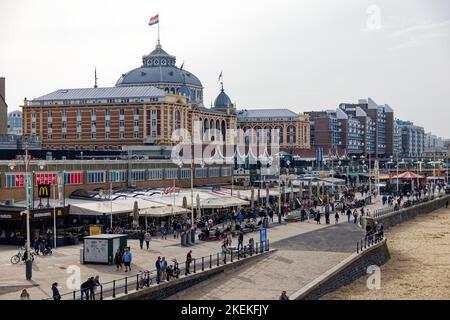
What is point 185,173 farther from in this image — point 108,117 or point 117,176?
point 108,117

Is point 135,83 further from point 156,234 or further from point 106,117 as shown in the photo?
point 156,234

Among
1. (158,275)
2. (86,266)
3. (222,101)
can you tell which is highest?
(222,101)

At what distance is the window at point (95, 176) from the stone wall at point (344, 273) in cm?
2324

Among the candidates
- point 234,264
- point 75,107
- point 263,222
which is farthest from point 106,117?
point 234,264

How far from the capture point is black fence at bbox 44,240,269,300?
24.2 metres

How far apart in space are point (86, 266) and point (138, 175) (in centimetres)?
3206

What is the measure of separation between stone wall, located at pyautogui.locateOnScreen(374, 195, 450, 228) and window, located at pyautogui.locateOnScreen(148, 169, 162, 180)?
1988 cm

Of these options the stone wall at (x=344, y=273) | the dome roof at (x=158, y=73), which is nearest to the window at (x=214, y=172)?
the stone wall at (x=344, y=273)

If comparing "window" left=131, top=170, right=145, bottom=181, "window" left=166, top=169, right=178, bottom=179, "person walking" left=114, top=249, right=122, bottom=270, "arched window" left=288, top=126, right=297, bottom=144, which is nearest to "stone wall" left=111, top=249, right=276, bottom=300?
"person walking" left=114, top=249, right=122, bottom=270

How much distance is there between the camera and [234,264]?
32.8 m

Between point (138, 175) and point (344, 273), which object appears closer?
point (344, 273)

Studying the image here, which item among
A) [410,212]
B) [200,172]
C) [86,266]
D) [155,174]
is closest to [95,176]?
[155,174]

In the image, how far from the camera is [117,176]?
5969 cm

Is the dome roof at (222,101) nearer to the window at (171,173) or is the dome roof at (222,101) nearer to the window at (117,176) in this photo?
the window at (171,173)
